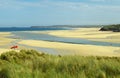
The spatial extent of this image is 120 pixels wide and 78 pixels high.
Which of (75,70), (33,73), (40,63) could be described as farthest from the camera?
(40,63)

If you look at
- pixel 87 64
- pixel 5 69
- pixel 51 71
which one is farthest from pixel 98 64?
pixel 5 69

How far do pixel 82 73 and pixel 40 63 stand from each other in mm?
1468

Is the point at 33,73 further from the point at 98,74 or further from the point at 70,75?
the point at 98,74

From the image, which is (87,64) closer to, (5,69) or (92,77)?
(92,77)

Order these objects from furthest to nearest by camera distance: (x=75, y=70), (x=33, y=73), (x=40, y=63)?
(x=40, y=63) < (x=75, y=70) < (x=33, y=73)

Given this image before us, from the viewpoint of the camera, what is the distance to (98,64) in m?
7.91

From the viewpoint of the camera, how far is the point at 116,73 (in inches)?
292

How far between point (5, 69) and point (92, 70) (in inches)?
78.0

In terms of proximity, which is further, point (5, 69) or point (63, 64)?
point (63, 64)

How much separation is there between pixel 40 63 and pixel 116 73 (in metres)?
1.98

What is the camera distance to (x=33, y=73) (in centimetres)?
706

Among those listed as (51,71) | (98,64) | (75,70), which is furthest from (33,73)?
(98,64)

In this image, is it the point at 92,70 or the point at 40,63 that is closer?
the point at 92,70

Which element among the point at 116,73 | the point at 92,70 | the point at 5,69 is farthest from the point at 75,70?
the point at 5,69
